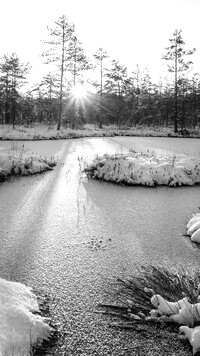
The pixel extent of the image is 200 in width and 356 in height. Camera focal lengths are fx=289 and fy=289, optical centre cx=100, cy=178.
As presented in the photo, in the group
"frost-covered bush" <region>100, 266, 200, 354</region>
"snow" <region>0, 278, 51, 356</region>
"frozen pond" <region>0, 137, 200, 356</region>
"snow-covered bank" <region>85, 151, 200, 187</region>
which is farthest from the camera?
"snow-covered bank" <region>85, 151, 200, 187</region>

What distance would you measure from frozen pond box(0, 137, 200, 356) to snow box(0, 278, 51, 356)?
18 cm

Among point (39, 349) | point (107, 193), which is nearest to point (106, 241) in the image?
point (39, 349)

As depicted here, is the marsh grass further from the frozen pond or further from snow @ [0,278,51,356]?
snow @ [0,278,51,356]

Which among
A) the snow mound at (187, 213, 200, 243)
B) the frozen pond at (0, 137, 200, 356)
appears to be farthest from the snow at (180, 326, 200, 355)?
the snow mound at (187, 213, 200, 243)

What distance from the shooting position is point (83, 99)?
1428 inches

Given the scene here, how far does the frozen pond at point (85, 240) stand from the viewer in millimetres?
2322

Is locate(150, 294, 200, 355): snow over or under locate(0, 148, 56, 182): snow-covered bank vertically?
under

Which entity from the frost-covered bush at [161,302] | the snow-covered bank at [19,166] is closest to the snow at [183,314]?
the frost-covered bush at [161,302]

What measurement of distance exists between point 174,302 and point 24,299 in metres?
1.18

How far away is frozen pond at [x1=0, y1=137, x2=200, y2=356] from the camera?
232 centimetres

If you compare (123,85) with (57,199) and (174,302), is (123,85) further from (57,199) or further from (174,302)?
(174,302)

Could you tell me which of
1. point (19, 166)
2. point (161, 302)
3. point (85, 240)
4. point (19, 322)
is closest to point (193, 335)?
point (161, 302)

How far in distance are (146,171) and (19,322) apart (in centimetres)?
583

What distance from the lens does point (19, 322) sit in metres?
1.99
